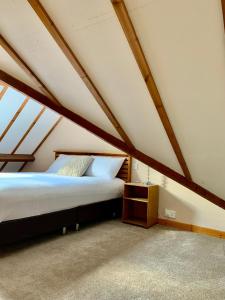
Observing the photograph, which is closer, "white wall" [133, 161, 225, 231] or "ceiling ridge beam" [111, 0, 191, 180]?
"ceiling ridge beam" [111, 0, 191, 180]

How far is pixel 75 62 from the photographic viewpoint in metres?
2.21

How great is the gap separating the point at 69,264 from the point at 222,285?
4.20 feet

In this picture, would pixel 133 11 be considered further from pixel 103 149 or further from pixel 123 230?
pixel 103 149

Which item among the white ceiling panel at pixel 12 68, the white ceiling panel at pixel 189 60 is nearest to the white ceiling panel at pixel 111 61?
the white ceiling panel at pixel 189 60

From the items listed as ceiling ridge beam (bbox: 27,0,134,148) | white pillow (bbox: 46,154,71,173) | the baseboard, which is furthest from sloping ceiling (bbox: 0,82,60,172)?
the baseboard

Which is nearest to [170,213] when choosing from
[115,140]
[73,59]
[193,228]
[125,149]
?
[193,228]

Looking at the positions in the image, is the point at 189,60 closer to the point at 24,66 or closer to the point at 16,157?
the point at 24,66

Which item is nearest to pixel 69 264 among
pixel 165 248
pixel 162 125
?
pixel 165 248

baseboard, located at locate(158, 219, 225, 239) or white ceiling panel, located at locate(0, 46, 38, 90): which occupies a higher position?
white ceiling panel, located at locate(0, 46, 38, 90)

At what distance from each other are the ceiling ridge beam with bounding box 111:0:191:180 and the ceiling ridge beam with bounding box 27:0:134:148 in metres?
0.62

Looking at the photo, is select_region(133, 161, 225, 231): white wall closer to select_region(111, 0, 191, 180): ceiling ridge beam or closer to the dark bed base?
the dark bed base

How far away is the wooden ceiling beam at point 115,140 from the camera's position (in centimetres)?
306

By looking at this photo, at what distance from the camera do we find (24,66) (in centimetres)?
260

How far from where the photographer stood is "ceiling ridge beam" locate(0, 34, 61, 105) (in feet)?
7.88
